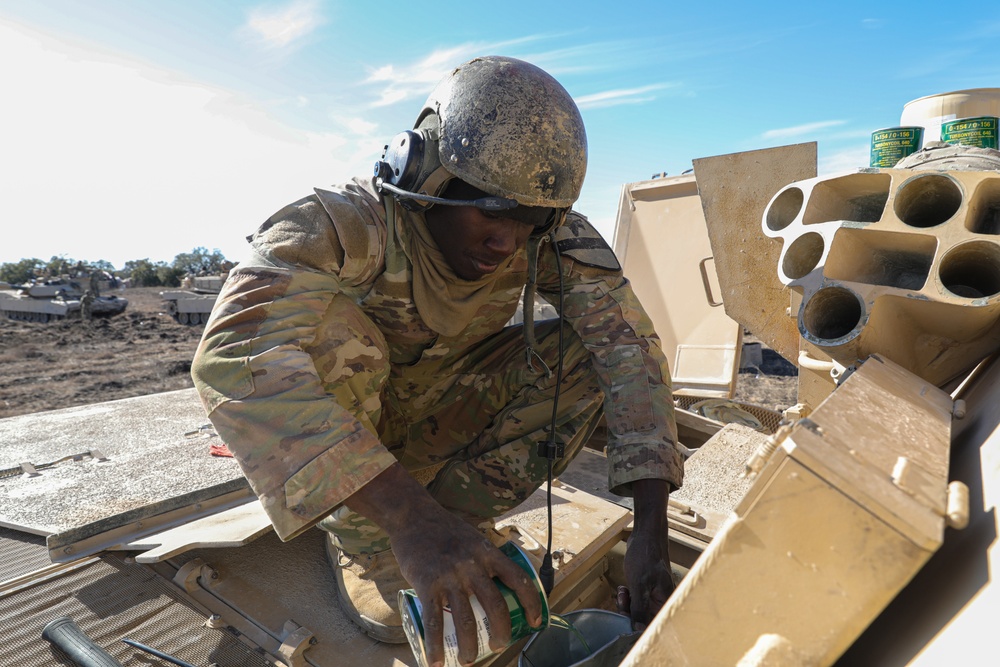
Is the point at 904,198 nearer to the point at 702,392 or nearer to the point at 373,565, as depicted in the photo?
the point at 373,565

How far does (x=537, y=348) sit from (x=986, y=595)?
170cm

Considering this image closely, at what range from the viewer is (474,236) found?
1962mm

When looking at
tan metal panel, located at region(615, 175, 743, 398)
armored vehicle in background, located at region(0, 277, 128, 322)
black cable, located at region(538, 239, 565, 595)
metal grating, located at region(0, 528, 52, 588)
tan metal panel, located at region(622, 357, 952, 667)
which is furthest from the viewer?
armored vehicle in background, located at region(0, 277, 128, 322)

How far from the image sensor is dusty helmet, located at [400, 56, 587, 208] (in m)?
1.85

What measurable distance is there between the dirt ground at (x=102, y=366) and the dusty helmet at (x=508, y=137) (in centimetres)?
607

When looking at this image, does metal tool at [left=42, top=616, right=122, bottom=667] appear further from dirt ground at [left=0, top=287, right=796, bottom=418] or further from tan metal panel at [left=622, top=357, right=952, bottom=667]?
dirt ground at [left=0, top=287, right=796, bottom=418]

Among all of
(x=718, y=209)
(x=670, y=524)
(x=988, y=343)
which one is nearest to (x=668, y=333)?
(x=718, y=209)

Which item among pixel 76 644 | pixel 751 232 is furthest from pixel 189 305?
pixel 76 644

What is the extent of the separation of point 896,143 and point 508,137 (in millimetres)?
1384

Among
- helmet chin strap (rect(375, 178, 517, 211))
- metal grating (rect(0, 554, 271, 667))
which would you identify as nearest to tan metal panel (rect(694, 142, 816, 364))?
helmet chin strap (rect(375, 178, 517, 211))

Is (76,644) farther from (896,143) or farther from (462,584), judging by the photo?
(896,143)

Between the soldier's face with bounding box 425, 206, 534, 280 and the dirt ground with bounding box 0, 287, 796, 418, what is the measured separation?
5.99 metres

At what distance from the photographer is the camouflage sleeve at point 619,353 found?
182cm

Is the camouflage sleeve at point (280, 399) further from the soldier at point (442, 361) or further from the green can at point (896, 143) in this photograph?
the green can at point (896, 143)
